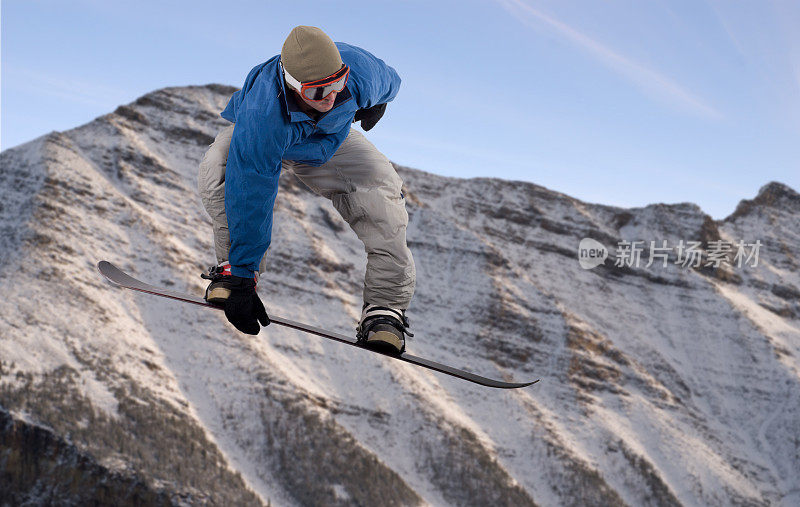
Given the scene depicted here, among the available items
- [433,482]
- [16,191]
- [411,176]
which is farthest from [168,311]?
[411,176]

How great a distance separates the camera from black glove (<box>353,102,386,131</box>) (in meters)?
5.32

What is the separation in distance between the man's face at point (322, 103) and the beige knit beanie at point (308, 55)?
0.41 feet

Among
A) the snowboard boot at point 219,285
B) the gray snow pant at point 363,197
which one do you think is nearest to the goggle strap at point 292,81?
the gray snow pant at point 363,197

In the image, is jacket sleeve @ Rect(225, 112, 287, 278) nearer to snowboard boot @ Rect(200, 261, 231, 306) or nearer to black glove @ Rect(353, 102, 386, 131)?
snowboard boot @ Rect(200, 261, 231, 306)

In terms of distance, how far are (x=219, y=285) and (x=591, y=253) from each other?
92.4 meters

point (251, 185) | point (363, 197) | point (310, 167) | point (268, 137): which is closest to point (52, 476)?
point (310, 167)

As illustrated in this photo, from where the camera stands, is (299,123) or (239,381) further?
(239,381)

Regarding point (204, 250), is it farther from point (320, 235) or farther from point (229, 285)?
point (229, 285)

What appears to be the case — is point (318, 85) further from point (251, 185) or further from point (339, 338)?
point (339, 338)

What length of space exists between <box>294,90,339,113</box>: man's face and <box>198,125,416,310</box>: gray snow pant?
2.71 feet

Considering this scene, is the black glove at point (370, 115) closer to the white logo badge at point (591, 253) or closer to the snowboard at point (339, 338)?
the snowboard at point (339, 338)

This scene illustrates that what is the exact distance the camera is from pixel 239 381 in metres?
53.2

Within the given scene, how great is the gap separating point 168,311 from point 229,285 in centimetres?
5628

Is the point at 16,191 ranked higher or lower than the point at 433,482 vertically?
higher
